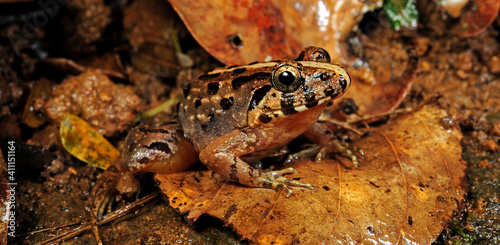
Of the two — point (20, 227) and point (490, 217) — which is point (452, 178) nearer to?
point (490, 217)

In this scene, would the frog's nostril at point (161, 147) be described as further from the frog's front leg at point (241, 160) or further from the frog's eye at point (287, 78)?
the frog's eye at point (287, 78)

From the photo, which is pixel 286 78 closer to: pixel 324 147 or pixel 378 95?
pixel 324 147

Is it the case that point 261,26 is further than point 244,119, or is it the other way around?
point 261,26

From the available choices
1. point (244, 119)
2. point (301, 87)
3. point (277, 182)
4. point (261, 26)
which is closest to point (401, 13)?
point (261, 26)

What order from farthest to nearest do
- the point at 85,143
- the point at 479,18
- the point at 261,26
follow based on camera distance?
the point at 479,18
the point at 261,26
the point at 85,143

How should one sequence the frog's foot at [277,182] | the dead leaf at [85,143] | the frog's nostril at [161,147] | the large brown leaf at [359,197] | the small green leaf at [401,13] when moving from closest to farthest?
1. the large brown leaf at [359,197]
2. the frog's foot at [277,182]
3. the frog's nostril at [161,147]
4. the dead leaf at [85,143]
5. the small green leaf at [401,13]

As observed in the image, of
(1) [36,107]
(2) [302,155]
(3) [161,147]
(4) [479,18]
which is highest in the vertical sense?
(4) [479,18]

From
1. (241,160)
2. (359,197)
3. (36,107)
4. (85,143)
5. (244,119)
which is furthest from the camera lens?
(36,107)

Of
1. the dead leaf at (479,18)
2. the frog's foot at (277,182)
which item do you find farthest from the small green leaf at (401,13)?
the frog's foot at (277,182)
